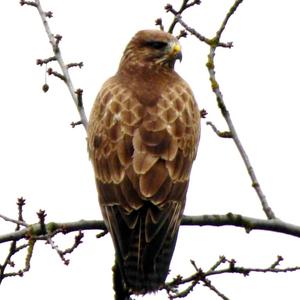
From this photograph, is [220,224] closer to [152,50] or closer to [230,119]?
[230,119]

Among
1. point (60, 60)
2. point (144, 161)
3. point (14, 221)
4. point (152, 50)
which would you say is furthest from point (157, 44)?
point (14, 221)

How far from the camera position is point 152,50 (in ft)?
32.7

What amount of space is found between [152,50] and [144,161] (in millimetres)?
2365

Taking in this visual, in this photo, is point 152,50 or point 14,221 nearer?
point 14,221

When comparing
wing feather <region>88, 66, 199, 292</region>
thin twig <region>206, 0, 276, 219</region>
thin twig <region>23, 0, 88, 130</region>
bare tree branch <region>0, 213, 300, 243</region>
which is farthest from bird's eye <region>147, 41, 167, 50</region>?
bare tree branch <region>0, 213, 300, 243</region>

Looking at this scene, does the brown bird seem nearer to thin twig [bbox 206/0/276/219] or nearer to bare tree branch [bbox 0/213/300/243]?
bare tree branch [bbox 0/213/300/243]

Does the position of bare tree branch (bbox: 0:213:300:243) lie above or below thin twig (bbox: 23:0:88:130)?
below

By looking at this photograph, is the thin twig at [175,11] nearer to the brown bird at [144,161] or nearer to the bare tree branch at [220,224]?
the brown bird at [144,161]

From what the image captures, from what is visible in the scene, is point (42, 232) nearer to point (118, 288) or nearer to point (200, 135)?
point (118, 288)

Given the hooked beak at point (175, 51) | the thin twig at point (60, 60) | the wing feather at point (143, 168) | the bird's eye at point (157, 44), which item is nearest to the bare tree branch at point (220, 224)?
the wing feather at point (143, 168)

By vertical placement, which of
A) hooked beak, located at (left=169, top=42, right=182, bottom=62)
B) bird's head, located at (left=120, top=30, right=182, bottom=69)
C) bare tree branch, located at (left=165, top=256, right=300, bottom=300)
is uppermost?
bird's head, located at (left=120, top=30, right=182, bottom=69)

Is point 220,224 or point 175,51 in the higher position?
point 175,51

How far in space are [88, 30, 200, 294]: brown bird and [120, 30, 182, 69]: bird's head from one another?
4 cm

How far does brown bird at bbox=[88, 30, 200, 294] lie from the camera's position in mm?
7438
